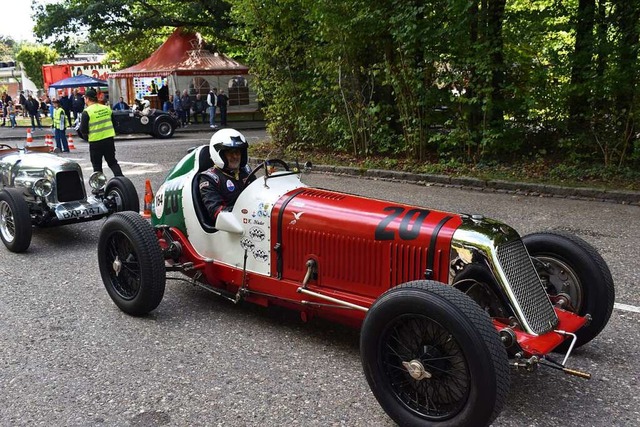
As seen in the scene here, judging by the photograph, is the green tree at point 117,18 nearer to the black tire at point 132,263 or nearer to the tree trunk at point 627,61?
the tree trunk at point 627,61

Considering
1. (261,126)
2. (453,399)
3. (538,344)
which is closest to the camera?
(453,399)

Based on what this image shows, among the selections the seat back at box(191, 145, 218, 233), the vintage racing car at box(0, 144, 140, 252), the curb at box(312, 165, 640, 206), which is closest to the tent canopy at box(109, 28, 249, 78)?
the curb at box(312, 165, 640, 206)

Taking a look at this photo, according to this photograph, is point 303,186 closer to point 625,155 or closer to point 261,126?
point 625,155

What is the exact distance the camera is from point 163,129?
72.7ft

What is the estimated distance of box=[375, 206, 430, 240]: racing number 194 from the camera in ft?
11.8

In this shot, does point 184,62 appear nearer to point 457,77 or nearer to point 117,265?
point 457,77

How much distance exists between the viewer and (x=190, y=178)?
498 centimetres

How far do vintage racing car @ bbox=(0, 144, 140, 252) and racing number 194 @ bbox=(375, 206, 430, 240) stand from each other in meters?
4.67

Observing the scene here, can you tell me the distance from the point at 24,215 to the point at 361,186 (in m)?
5.95

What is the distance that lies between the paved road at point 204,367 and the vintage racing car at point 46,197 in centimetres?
92

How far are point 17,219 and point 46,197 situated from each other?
24.1 inches

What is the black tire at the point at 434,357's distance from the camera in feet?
8.93

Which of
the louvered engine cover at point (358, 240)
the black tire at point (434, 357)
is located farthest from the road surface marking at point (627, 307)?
the black tire at point (434, 357)

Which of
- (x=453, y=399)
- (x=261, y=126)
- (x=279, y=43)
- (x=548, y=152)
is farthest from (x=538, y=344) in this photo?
(x=261, y=126)
